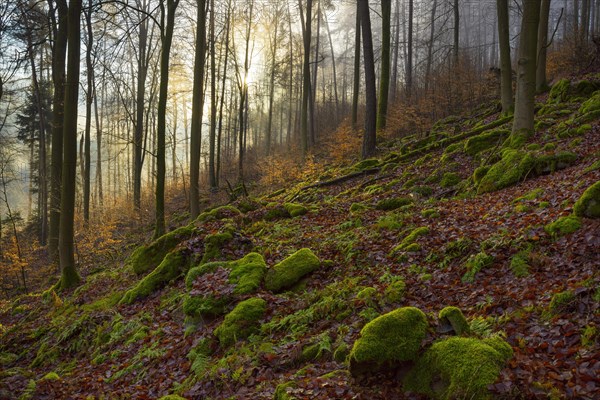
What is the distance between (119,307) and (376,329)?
6.41 metres

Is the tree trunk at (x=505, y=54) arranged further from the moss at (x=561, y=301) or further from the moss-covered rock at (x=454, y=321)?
the moss-covered rock at (x=454, y=321)

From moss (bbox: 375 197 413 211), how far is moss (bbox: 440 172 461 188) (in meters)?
1.33

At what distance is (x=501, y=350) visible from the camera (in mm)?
3439

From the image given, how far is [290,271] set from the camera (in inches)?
269

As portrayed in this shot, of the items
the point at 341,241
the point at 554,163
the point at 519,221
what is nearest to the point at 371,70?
the point at 554,163

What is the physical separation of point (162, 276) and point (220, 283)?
225 centimetres

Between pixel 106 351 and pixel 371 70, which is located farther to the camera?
pixel 371 70

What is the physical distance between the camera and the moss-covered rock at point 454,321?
3.88 metres

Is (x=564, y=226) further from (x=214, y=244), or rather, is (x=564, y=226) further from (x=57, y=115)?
(x=57, y=115)

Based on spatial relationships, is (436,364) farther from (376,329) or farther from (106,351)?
(106,351)

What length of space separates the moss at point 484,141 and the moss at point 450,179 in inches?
58.6

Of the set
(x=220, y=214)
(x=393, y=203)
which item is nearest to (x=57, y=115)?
(x=220, y=214)

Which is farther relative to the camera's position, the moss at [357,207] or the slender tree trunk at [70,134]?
the moss at [357,207]

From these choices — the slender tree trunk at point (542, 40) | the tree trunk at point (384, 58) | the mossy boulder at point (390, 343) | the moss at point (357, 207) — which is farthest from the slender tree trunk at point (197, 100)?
the slender tree trunk at point (542, 40)
